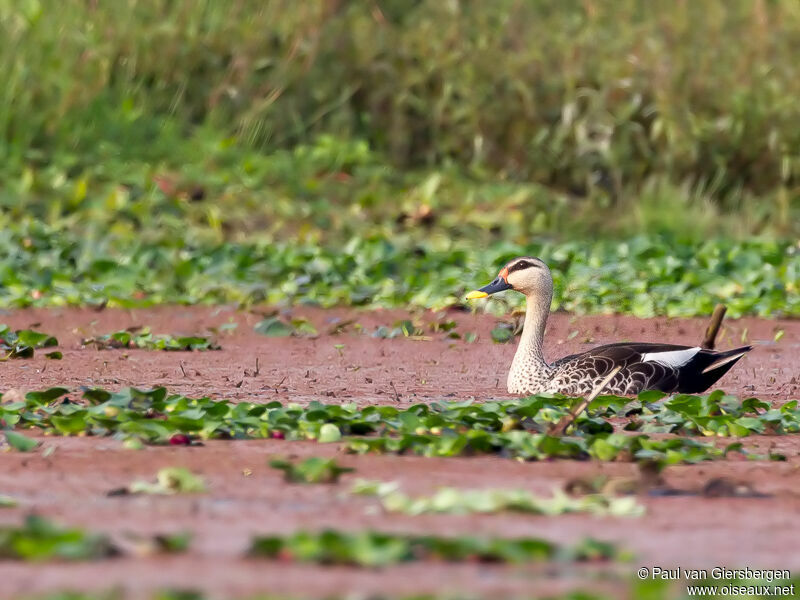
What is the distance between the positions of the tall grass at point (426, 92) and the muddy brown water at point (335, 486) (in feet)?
18.7

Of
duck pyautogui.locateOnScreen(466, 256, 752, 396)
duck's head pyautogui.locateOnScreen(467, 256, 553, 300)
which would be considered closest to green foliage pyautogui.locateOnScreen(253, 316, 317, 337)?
duck's head pyautogui.locateOnScreen(467, 256, 553, 300)

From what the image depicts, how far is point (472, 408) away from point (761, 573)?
257 cm

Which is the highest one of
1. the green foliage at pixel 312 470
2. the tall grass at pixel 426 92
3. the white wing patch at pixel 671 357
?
the tall grass at pixel 426 92

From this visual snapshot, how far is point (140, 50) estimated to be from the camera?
642 inches

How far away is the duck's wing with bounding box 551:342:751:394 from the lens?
788 centimetres

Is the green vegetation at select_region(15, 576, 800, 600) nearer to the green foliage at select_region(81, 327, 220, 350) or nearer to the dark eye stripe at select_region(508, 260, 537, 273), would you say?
the dark eye stripe at select_region(508, 260, 537, 273)

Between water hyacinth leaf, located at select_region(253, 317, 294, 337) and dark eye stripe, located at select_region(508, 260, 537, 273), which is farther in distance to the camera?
water hyacinth leaf, located at select_region(253, 317, 294, 337)

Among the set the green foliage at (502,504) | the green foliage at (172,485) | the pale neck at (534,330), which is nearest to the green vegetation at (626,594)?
the green foliage at (502,504)

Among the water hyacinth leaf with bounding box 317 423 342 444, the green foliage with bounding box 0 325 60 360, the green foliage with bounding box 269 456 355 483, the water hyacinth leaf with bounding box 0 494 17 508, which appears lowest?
the green foliage with bounding box 0 325 60 360

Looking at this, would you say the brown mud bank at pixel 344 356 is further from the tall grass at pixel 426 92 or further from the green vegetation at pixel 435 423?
the tall grass at pixel 426 92

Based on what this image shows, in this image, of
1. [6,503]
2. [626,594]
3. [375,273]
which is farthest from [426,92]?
[626,594]

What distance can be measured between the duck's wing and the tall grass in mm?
7541

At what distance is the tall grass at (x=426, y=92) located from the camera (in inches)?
622

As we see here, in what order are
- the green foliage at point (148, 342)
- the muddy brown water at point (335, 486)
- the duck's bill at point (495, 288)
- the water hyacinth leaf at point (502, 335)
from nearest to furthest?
1. the muddy brown water at point (335, 486)
2. the duck's bill at point (495, 288)
3. the green foliage at point (148, 342)
4. the water hyacinth leaf at point (502, 335)
